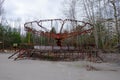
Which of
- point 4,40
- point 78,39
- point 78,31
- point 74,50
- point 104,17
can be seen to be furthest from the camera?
point 4,40

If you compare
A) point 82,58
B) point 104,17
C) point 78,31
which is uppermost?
point 104,17

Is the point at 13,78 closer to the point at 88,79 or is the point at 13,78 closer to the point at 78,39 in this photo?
the point at 88,79

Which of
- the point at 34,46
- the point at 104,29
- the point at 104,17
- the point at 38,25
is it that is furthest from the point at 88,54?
the point at 104,29

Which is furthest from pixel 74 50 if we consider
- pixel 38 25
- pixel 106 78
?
pixel 106 78

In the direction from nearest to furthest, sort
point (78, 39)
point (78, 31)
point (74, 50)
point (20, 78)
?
point (20, 78) < point (74, 50) < point (78, 31) < point (78, 39)

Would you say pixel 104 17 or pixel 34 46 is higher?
pixel 104 17

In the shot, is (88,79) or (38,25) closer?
(88,79)

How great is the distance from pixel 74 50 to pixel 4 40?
2296cm

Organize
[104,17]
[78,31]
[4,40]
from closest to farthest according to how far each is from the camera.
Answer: [78,31]
[104,17]
[4,40]

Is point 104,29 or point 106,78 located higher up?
point 104,29

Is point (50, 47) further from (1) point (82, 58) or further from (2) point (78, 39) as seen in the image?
(2) point (78, 39)

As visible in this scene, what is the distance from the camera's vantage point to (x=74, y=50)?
Result: 53.8ft

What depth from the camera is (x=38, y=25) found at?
19.5 meters

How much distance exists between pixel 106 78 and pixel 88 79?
729 millimetres
